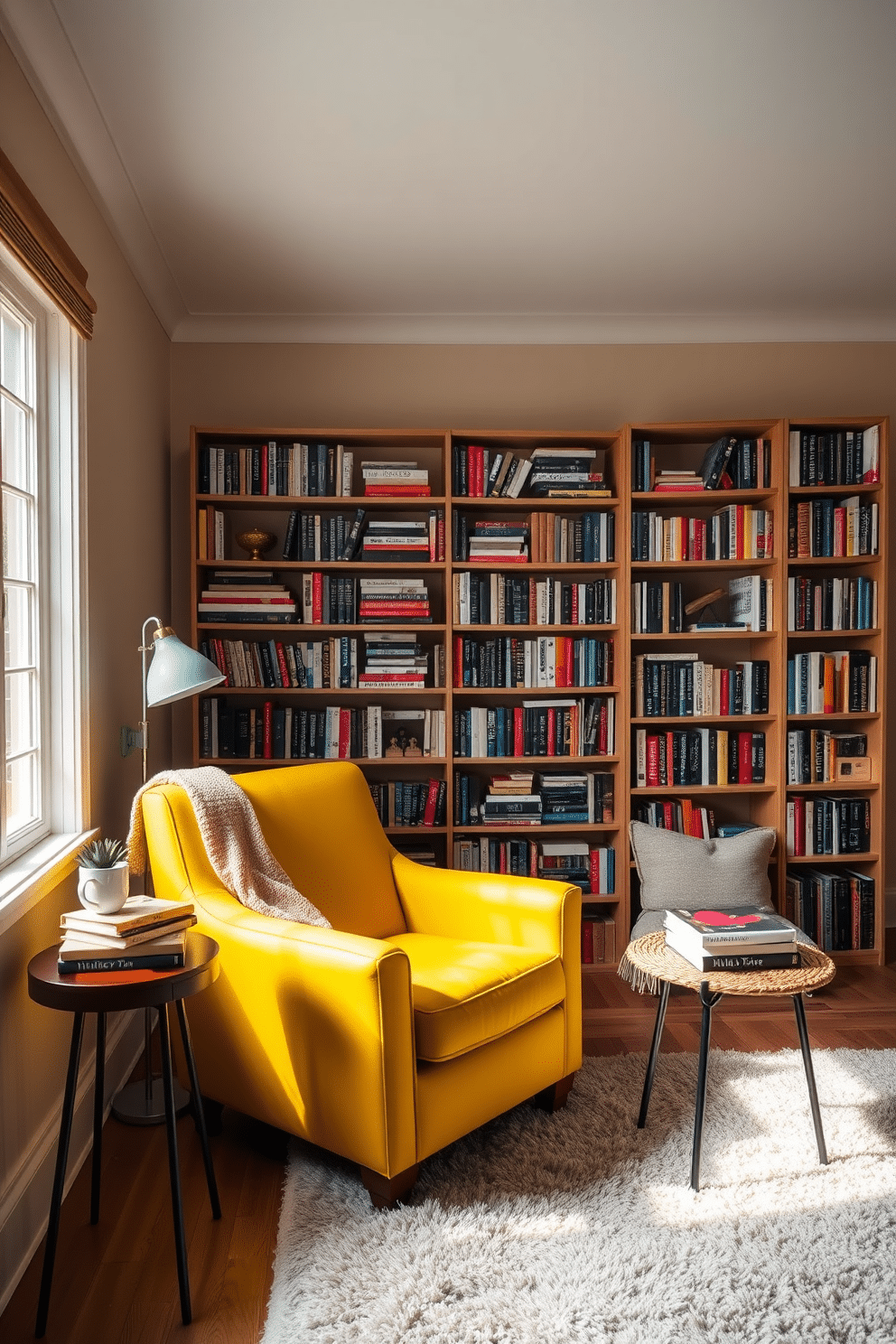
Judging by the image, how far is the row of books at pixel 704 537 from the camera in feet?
11.9

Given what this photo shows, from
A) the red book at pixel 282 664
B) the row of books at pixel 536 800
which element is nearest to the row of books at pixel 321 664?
the red book at pixel 282 664

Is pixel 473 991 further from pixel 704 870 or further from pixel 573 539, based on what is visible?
pixel 573 539

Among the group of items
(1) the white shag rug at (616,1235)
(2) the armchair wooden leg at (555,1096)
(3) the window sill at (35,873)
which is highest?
(3) the window sill at (35,873)

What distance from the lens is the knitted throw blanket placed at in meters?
2.37

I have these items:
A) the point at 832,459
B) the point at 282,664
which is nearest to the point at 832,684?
the point at 832,459

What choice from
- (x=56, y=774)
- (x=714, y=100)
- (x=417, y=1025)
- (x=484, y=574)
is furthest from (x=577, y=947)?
(x=714, y=100)

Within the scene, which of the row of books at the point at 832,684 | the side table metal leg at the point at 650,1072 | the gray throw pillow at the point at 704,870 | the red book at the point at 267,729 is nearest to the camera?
the side table metal leg at the point at 650,1072

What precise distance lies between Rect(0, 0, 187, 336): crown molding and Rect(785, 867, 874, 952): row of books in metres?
3.30

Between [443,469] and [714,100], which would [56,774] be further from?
[714,100]

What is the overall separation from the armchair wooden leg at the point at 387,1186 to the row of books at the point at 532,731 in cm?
178

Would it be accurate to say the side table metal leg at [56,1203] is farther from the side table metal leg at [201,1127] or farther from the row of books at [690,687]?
the row of books at [690,687]

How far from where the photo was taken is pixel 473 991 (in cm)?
218

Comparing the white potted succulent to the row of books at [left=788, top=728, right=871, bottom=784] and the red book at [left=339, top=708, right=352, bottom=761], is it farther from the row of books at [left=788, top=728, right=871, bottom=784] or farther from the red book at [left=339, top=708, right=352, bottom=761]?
the row of books at [left=788, top=728, right=871, bottom=784]

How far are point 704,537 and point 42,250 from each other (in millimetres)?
2542
